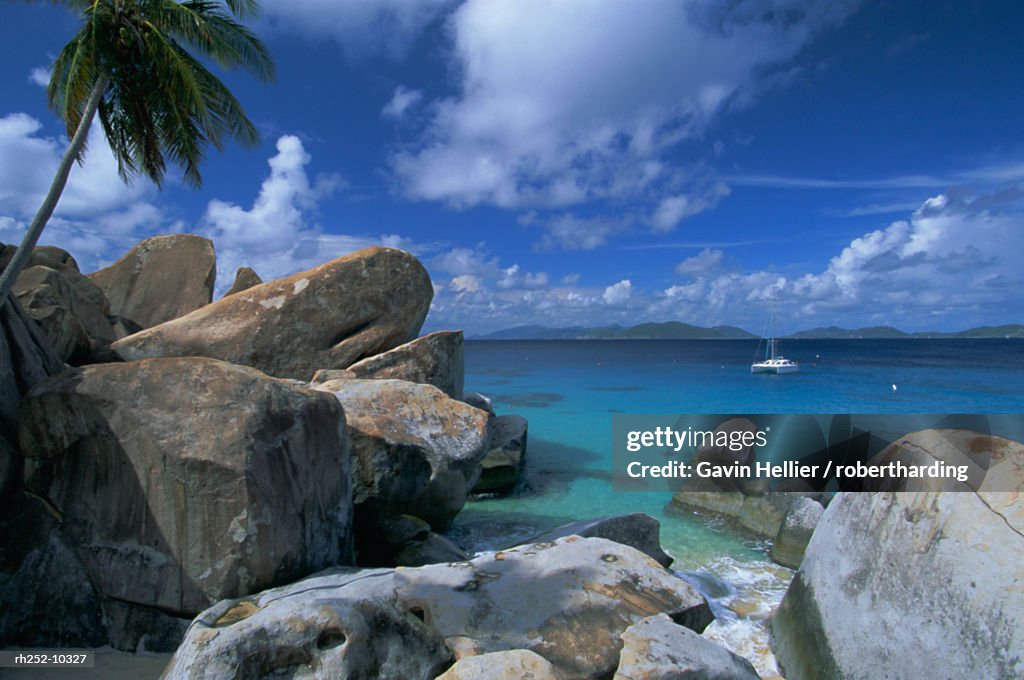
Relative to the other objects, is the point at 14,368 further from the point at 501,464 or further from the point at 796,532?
the point at 796,532

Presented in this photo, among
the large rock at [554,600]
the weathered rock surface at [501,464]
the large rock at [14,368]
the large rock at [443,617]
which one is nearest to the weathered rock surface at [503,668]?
the large rock at [443,617]

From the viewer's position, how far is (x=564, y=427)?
2297 centimetres

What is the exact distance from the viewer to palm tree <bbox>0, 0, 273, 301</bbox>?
10336mm

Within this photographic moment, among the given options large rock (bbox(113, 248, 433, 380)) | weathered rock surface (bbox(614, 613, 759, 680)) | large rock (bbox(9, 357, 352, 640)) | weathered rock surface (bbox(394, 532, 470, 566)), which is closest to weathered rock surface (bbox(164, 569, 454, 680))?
large rock (bbox(9, 357, 352, 640))

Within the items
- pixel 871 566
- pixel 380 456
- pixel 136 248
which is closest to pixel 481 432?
pixel 380 456

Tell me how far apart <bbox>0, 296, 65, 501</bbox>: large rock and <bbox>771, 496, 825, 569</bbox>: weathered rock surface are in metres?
9.89

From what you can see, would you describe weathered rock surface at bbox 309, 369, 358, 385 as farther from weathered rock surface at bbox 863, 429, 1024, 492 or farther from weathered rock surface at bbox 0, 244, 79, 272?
weathered rock surface at bbox 863, 429, 1024, 492

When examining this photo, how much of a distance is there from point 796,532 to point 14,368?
1057 centimetres

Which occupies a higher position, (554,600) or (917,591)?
(917,591)

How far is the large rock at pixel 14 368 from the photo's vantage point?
542cm

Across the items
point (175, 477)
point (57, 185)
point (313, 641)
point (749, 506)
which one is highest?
point (57, 185)

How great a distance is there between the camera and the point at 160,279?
16.0 m

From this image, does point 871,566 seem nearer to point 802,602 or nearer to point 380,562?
point 802,602

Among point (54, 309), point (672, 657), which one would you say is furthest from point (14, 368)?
point (672, 657)
